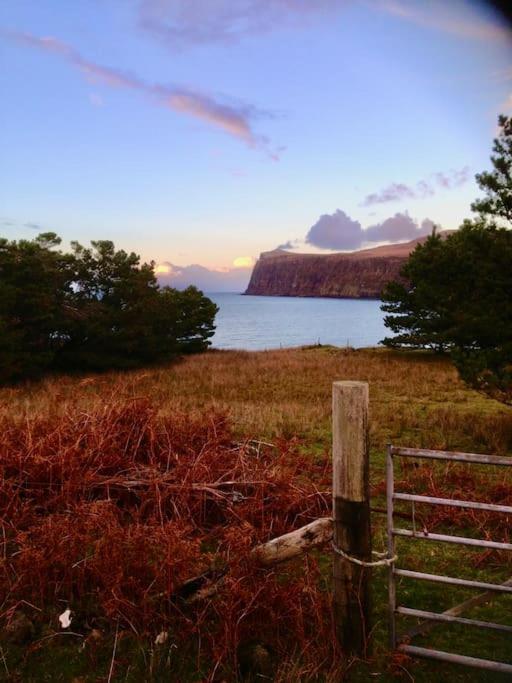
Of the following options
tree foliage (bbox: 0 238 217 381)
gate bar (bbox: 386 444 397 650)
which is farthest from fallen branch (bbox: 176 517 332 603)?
tree foliage (bbox: 0 238 217 381)

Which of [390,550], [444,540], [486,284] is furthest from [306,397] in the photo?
[444,540]

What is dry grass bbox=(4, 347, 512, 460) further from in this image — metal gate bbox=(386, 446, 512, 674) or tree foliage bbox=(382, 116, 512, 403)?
metal gate bbox=(386, 446, 512, 674)

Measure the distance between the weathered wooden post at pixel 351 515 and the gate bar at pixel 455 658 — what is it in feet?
1.17

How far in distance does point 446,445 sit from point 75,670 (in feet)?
26.4

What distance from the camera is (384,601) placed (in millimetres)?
4633

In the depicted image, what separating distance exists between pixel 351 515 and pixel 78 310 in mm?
23604

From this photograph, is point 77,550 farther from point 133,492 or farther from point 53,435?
point 53,435

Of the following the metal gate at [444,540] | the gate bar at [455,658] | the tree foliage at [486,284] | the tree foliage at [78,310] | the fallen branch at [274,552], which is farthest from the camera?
the tree foliage at [78,310]

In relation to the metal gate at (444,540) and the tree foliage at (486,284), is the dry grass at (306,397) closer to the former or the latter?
the tree foliage at (486,284)

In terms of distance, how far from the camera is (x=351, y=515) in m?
3.57

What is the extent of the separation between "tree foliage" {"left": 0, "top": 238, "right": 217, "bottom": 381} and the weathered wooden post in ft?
58.0

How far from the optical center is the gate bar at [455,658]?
339 centimetres

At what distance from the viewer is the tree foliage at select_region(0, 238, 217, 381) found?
20.8m

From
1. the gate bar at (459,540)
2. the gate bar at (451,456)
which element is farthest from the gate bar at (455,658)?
the gate bar at (451,456)
